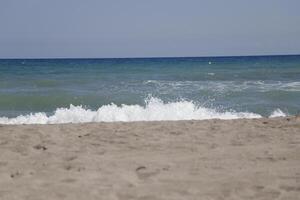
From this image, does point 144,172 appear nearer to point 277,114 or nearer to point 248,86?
point 277,114

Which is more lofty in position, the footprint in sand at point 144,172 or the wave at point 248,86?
the footprint in sand at point 144,172

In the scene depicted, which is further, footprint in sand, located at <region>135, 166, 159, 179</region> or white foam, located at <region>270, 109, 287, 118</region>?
white foam, located at <region>270, 109, 287, 118</region>

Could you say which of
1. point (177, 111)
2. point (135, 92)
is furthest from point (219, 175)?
point (135, 92)

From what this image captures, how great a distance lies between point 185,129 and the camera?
23.4ft

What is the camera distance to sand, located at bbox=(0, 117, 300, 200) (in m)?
4.06

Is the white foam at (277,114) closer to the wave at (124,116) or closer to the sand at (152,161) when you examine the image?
the wave at (124,116)

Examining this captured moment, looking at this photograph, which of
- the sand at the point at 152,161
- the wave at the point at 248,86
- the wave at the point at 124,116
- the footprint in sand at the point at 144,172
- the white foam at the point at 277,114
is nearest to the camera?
the sand at the point at 152,161

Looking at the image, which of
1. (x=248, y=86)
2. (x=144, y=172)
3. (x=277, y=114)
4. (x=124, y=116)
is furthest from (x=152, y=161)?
(x=248, y=86)

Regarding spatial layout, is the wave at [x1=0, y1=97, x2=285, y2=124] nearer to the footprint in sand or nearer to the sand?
the sand

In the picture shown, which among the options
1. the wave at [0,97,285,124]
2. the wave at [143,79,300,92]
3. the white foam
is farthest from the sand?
the wave at [143,79,300,92]

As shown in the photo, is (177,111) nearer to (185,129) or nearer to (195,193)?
(185,129)

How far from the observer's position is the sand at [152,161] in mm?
4059

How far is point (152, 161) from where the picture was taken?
5.10m

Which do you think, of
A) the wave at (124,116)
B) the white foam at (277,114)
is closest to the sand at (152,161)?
the wave at (124,116)
